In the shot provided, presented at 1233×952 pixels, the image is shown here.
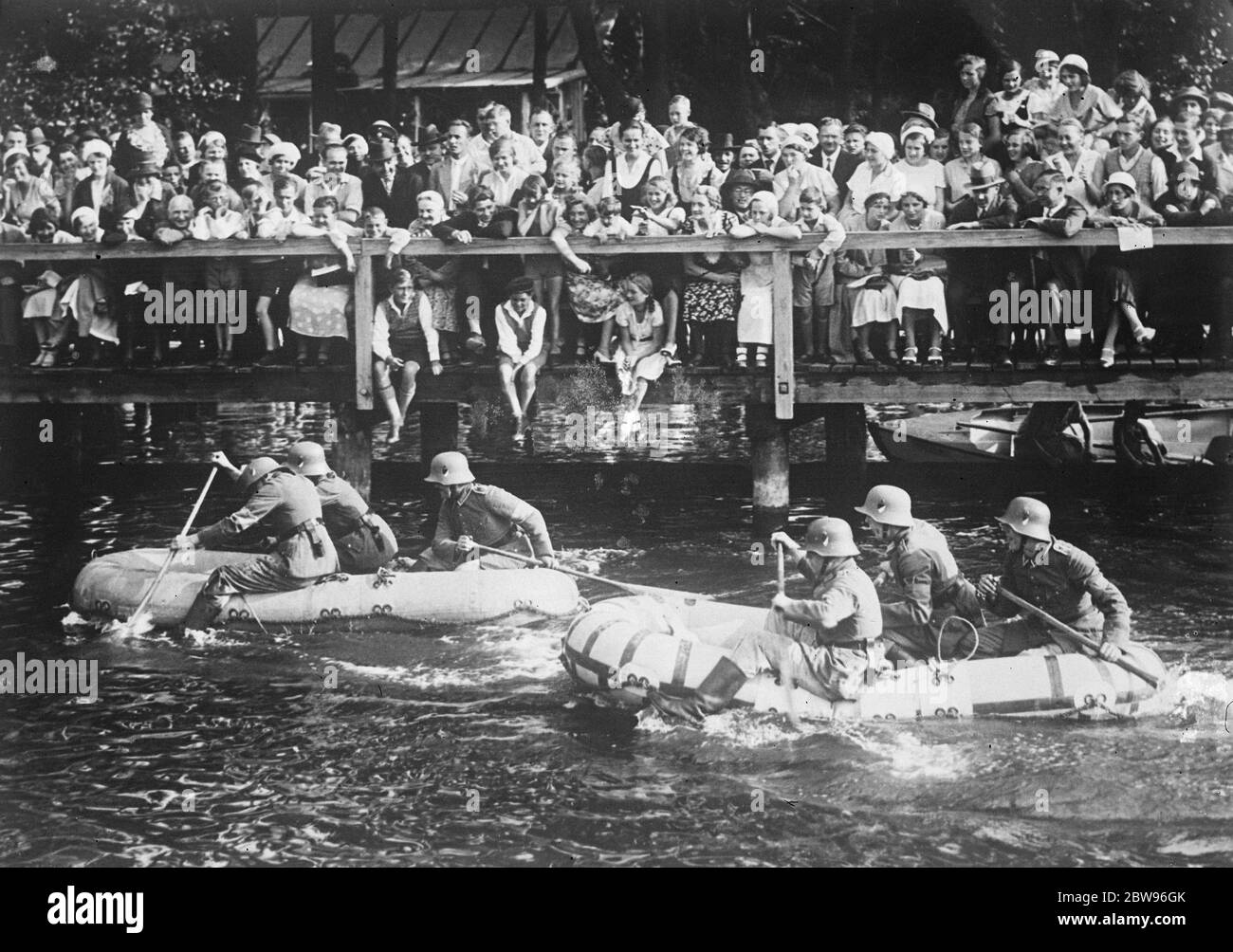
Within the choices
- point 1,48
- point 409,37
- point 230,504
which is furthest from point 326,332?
point 1,48

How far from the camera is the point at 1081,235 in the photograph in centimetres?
645

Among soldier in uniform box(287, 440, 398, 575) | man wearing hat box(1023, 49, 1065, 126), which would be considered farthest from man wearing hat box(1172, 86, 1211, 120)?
soldier in uniform box(287, 440, 398, 575)

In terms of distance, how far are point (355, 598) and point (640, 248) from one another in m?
2.03

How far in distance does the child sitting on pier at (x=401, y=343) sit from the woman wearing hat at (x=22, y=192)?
1.63 meters

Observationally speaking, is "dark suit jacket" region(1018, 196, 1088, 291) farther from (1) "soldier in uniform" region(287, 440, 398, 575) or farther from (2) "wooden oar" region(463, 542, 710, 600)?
(1) "soldier in uniform" region(287, 440, 398, 575)

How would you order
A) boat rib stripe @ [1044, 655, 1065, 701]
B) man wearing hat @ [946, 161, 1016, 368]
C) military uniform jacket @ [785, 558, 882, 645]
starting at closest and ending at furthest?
boat rib stripe @ [1044, 655, 1065, 701], military uniform jacket @ [785, 558, 882, 645], man wearing hat @ [946, 161, 1016, 368]

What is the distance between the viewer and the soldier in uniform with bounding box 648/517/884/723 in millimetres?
6004

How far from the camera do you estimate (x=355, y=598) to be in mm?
6617

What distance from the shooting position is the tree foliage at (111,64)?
6676 millimetres

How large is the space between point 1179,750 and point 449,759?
2.96 meters

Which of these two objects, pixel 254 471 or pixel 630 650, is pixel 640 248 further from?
pixel 254 471

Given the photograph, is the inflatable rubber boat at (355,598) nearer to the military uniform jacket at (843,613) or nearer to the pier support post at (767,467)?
the pier support post at (767,467)

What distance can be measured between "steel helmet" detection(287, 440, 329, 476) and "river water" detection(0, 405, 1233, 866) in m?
0.09

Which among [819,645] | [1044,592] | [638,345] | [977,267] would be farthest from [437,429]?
[1044,592]
